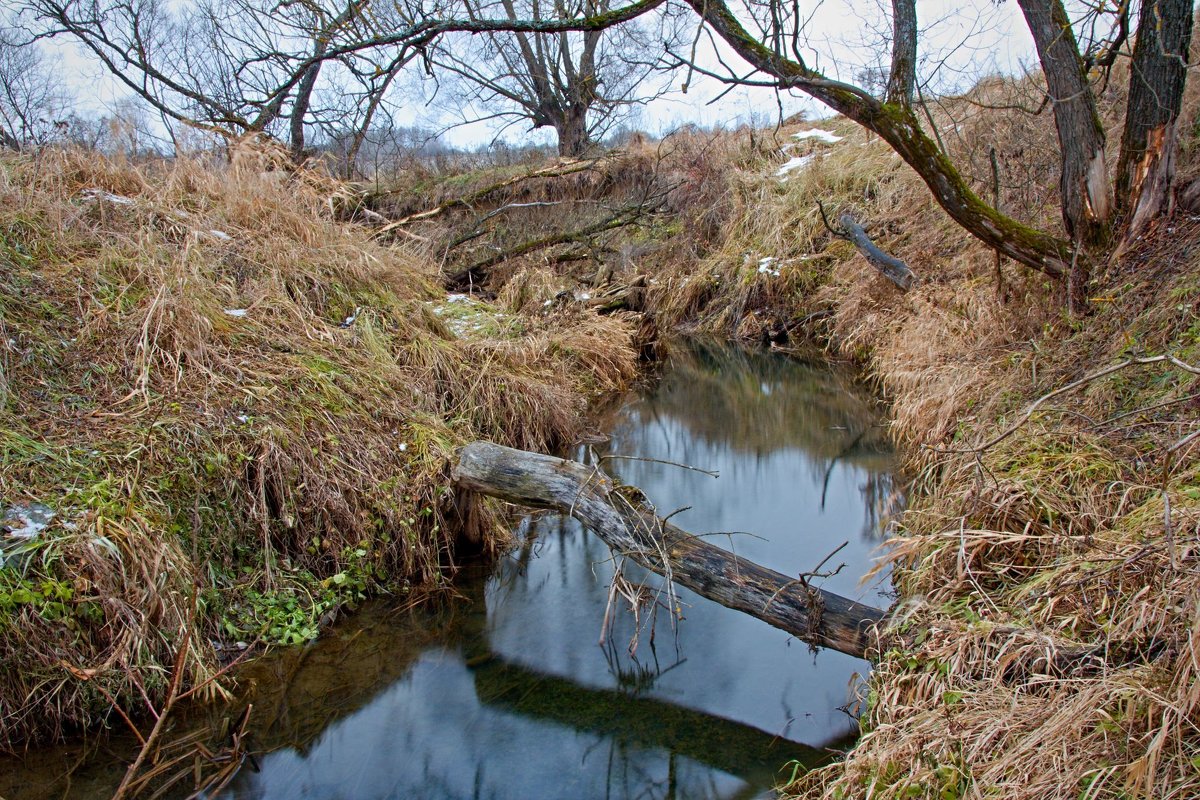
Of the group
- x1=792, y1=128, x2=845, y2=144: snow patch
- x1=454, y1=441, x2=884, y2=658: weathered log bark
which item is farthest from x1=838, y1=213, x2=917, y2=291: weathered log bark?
x1=792, y1=128, x2=845, y2=144: snow patch

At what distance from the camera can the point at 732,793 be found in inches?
116

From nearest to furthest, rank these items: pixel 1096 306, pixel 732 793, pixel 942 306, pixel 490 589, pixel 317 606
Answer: pixel 732 793 < pixel 317 606 < pixel 490 589 < pixel 1096 306 < pixel 942 306

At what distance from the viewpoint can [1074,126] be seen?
5.20 metres

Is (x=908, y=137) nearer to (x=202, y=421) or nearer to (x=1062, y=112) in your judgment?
(x=1062, y=112)

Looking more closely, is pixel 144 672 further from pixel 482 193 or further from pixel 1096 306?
pixel 482 193

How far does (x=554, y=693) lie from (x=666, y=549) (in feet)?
2.78

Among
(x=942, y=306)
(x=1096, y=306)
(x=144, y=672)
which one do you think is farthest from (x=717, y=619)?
(x=942, y=306)

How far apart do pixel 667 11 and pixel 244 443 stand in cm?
395

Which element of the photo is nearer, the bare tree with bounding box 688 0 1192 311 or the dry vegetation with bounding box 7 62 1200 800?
the dry vegetation with bounding box 7 62 1200 800

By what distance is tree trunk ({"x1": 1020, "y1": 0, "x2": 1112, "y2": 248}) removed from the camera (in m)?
5.04

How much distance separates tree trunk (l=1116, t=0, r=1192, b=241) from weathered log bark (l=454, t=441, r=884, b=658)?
3.60 metres

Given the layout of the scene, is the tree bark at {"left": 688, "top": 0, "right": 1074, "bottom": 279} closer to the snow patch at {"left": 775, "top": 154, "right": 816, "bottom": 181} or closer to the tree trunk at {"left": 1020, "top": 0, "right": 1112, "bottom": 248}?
the tree trunk at {"left": 1020, "top": 0, "right": 1112, "bottom": 248}

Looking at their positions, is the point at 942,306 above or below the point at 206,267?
below

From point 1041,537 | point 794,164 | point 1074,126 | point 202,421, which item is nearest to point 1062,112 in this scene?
point 1074,126
